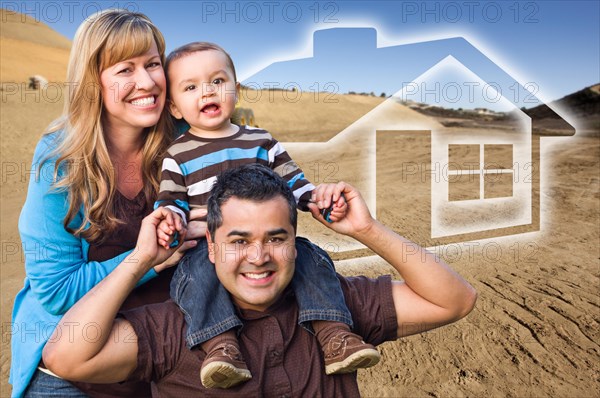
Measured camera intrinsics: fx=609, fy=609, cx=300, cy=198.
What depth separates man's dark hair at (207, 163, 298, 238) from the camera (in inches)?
79.7

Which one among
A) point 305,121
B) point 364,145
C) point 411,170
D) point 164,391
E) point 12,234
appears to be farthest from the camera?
point 305,121

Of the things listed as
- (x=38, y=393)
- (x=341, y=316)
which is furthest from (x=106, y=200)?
(x=341, y=316)

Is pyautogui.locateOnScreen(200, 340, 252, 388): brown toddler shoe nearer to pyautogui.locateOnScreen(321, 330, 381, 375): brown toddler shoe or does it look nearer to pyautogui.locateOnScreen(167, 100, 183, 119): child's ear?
pyautogui.locateOnScreen(321, 330, 381, 375): brown toddler shoe

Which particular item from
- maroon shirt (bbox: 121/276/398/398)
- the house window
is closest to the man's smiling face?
maroon shirt (bbox: 121/276/398/398)

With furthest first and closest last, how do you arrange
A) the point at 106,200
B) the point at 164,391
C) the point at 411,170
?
the point at 411,170 → the point at 106,200 → the point at 164,391

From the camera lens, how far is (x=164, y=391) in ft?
6.55

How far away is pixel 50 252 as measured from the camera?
2.23 metres

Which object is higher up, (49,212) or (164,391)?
(49,212)

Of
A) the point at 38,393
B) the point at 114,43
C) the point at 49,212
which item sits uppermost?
the point at 114,43

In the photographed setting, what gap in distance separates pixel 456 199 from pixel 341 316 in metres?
7.25

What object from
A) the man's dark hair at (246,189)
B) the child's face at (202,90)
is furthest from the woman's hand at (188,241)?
the child's face at (202,90)

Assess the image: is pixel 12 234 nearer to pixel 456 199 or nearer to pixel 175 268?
pixel 456 199

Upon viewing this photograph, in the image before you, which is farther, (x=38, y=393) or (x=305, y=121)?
(x=305, y=121)

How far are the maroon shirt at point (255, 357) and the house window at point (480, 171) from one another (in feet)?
23.7
